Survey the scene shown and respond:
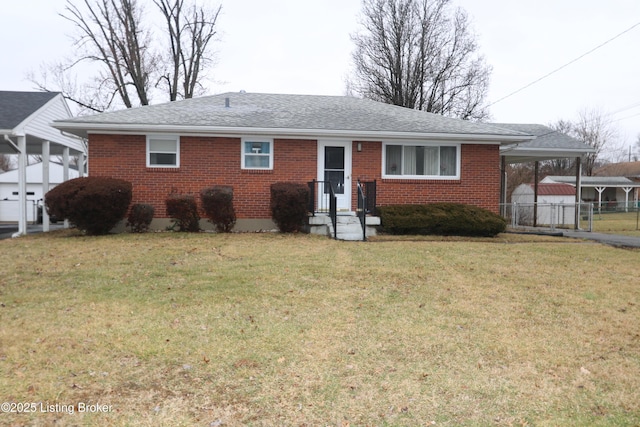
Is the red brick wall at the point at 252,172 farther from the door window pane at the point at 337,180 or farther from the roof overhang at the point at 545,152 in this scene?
the roof overhang at the point at 545,152

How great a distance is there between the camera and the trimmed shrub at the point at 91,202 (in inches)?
462

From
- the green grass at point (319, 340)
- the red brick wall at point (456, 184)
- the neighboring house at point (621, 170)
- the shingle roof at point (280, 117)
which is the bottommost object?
the green grass at point (319, 340)

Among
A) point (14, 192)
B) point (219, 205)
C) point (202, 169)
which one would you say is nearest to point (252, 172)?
point (202, 169)

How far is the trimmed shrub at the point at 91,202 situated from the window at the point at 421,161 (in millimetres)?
7576

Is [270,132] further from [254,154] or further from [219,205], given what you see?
[219,205]

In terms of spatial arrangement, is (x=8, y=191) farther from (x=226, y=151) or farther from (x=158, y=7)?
(x=226, y=151)

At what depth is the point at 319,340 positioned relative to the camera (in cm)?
486

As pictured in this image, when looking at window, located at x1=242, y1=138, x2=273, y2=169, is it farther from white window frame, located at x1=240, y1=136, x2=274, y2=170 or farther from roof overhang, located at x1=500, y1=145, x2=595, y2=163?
roof overhang, located at x1=500, y1=145, x2=595, y2=163

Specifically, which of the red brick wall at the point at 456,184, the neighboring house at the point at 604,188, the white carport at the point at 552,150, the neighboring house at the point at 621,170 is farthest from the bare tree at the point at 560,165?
the red brick wall at the point at 456,184

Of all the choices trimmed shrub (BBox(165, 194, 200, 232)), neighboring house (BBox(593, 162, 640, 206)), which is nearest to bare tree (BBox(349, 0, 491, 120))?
trimmed shrub (BBox(165, 194, 200, 232))

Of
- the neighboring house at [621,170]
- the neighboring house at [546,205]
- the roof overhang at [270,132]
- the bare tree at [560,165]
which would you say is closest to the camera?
the roof overhang at [270,132]

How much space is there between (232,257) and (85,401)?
18.6 ft

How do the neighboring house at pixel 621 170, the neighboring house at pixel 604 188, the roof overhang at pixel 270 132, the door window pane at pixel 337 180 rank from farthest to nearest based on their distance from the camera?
the neighboring house at pixel 621 170 → the neighboring house at pixel 604 188 → the door window pane at pixel 337 180 → the roof overhang at pixel 270 132

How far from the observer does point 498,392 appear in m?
3.80
